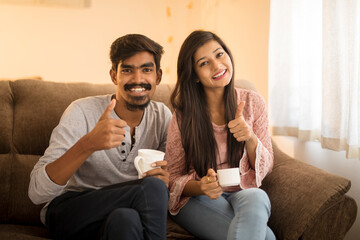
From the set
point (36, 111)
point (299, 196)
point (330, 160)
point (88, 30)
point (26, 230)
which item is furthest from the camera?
point (88, 30)

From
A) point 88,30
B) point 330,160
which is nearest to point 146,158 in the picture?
point 330,160

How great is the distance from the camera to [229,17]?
10.2 feet

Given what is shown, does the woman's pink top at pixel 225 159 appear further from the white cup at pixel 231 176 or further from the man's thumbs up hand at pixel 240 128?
the white cup at pixel 231 176

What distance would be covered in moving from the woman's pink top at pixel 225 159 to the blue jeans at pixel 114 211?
0.94 feet

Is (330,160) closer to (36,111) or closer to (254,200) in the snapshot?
(254,200)

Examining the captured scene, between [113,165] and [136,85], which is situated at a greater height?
[136,85]

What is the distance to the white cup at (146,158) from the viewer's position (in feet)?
4.42

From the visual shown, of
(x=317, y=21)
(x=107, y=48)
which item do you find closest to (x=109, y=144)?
(x=317, y=21)

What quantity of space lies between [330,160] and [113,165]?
3.99 ft

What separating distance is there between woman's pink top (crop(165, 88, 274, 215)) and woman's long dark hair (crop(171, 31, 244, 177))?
0.03m

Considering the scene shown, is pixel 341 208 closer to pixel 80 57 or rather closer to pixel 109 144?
pixel 109 144

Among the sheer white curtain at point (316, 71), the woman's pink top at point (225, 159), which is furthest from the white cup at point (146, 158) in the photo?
the sheer white curtain at point (316, 71)

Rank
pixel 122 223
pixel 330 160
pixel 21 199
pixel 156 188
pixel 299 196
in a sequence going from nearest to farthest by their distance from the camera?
1. pixel 122 223
2. pixel 156 188
3. pixel 299 196
4. pixel 21 199
5. pixel 330 160

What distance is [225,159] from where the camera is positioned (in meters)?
1.73
